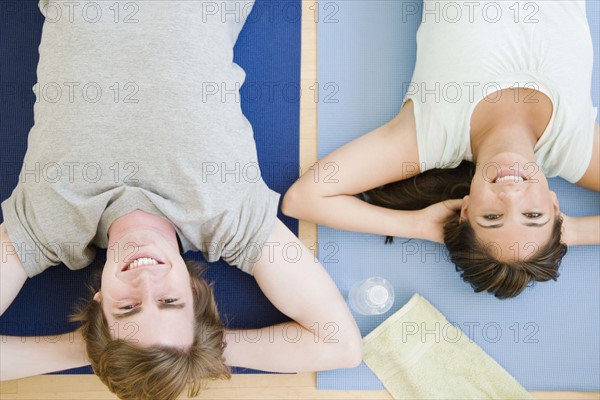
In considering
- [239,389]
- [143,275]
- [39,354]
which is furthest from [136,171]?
[239,389]

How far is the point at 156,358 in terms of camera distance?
1.01 m

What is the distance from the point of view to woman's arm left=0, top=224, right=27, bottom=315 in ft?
3.84

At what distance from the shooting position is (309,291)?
124 centimetres

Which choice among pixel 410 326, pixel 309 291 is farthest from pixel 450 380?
pixel 309 291

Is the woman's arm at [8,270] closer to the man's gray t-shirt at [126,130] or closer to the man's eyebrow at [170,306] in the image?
the man's gray t-shirt at [126,130]

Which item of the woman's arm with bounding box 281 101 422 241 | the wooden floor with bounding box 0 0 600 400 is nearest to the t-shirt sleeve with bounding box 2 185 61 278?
the wooden floor with bounding box 0 0 600 400

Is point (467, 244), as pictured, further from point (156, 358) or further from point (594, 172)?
point (156, 358)

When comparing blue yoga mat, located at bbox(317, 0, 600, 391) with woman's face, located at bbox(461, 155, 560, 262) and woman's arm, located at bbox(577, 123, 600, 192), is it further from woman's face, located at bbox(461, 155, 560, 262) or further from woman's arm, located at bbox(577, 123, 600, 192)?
woman's face, located at bbox(461, 155, 560, 262)

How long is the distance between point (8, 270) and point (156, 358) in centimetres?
42

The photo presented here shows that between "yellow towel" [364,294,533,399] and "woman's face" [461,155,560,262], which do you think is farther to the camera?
"yellow towel" [364,294,533,399]

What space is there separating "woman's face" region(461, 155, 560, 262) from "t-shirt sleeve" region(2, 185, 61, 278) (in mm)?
923

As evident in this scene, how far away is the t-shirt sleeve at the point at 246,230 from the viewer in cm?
118

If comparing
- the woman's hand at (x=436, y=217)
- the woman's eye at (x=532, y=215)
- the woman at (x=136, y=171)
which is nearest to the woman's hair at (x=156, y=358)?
the woman at (x=136, y=171)

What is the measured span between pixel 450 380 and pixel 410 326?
0.54ft
